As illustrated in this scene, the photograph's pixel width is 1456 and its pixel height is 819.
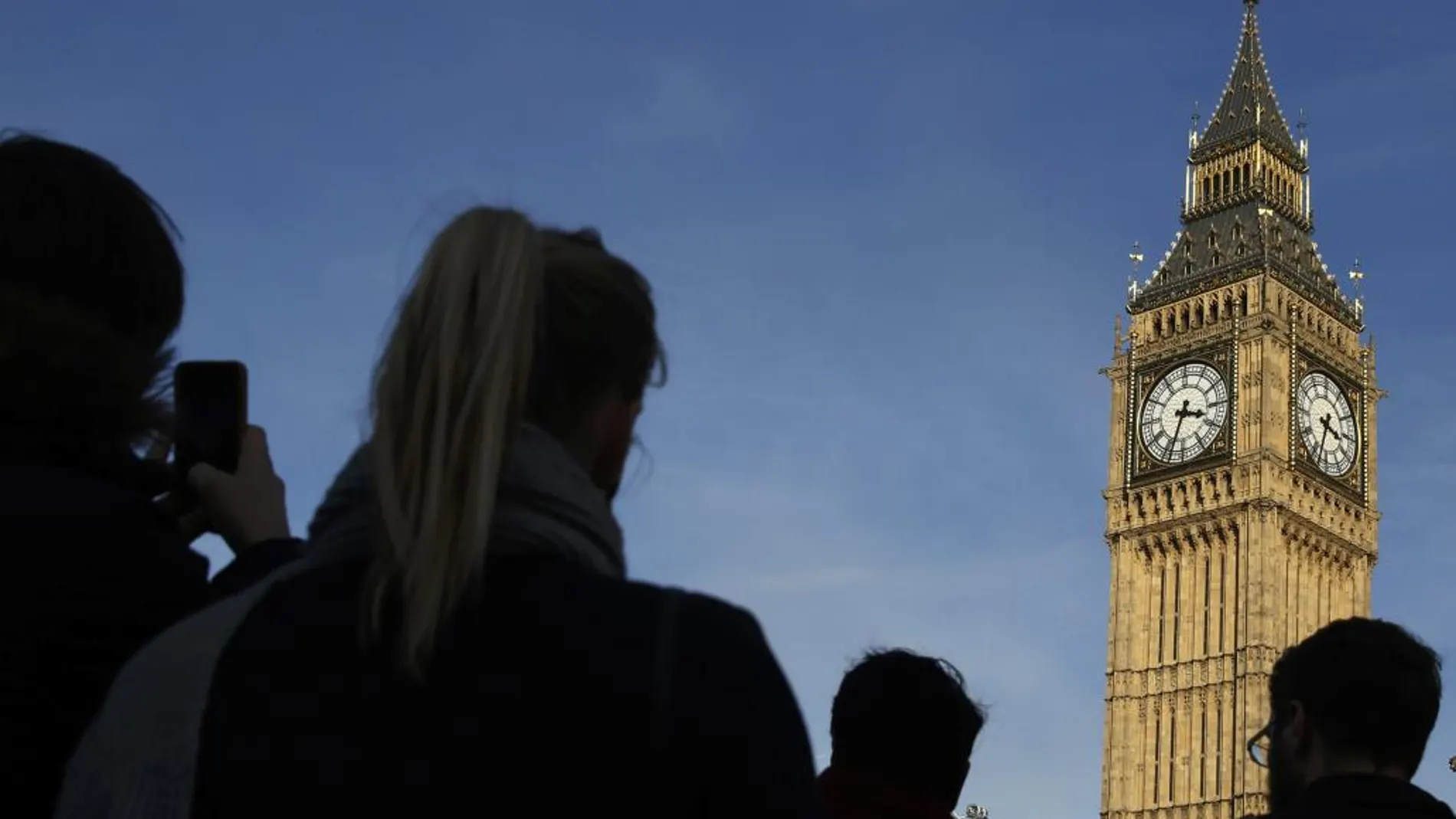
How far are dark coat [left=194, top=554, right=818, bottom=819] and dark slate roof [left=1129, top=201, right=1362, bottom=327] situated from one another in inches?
1958

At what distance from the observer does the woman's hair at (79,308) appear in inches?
124

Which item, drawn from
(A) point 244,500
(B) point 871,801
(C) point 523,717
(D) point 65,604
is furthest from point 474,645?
(B) point 871,801

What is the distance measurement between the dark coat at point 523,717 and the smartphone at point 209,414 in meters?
0.72

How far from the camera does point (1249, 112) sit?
53.8 meters

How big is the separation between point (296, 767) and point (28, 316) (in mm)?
1108

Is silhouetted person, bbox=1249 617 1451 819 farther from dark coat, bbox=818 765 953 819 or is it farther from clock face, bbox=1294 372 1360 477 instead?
clock face, bbox=1294 372 1360 477

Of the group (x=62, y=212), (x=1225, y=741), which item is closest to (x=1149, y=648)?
(x=1225, y=741)

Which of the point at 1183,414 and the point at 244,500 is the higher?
the point at 1183,414

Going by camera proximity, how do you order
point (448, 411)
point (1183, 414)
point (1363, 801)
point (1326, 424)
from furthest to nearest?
point (1326, 424)
point (1183, 414)
point (1363, 801)
point (448, 411)

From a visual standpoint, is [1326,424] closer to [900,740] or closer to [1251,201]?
[1251,201]

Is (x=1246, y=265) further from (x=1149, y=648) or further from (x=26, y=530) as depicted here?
(x=26, y=530)

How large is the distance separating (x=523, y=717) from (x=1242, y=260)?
50.4m

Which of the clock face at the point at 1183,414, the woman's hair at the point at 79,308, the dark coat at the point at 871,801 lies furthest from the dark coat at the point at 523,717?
the clock face at the point at 1183,414

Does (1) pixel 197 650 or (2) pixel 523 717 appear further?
(1) pixel 197 650
